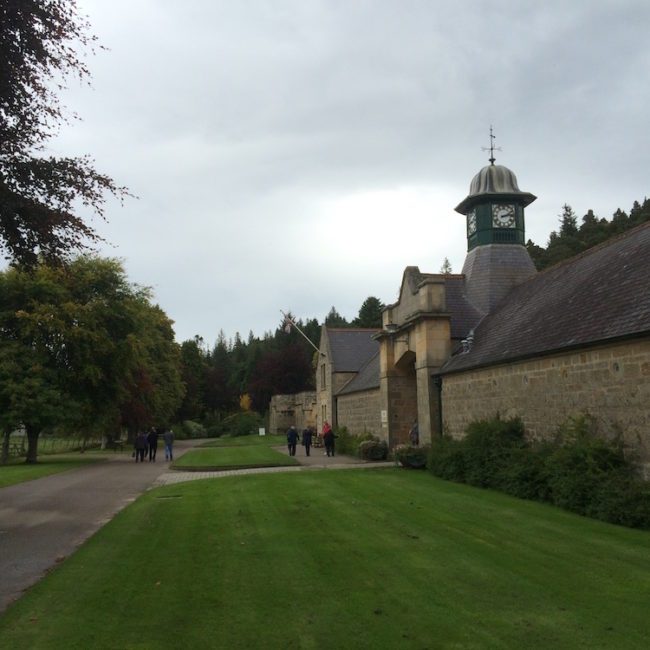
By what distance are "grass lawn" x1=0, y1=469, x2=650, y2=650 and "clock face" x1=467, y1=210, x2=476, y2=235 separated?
51.4ft

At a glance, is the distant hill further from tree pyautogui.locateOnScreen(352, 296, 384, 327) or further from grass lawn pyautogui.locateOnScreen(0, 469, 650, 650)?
grass lawn pyautogui.locateOnScreen(0, 469, 650, 650)

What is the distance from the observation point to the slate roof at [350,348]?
38.1m

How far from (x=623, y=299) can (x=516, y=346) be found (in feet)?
12.3

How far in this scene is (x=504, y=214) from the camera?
25.2 m

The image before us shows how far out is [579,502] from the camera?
11.3m

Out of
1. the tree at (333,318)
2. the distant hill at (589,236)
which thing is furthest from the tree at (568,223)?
the tree at (333,318)

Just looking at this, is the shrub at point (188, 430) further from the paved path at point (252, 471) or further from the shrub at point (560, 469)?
the shrub at point (560, 469)

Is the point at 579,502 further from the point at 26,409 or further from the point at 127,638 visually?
the point at 26,409

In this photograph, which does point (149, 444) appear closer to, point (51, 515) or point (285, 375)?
Result: point (51, 515)

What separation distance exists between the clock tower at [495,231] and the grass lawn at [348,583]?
13.3 m

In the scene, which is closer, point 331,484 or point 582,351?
point 582,351

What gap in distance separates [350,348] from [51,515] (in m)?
27.7

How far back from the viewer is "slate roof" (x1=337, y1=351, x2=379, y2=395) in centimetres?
2975

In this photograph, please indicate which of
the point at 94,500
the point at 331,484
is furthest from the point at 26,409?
the point at 331,484
